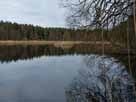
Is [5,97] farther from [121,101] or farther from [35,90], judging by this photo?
[121,101]

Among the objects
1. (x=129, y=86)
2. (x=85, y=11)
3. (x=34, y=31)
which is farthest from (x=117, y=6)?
(x=34, y=31)

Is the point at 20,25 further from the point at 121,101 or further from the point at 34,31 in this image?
the point at 121,101

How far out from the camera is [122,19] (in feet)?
28.4

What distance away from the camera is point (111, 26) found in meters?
9.09

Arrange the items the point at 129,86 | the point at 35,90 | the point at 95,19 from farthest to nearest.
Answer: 1. the point at 35,90
2. the point at 129,86
3. the point at 95,19

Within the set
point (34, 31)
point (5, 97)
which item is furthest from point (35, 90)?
point (34, 31)

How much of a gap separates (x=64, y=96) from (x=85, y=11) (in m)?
2.39

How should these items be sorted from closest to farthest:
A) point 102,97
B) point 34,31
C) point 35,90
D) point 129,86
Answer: point 102,97 → point 129,86 → point 35,90 → point 34,31

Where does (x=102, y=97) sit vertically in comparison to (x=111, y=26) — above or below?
below

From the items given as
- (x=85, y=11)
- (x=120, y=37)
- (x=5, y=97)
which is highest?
(x=85, y=11)

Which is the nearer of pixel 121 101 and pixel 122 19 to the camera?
pixel 121 101

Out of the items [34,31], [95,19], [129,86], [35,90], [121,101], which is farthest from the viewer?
[34,31]

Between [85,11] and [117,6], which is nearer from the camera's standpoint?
[117,6]

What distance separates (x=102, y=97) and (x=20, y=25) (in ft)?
225
